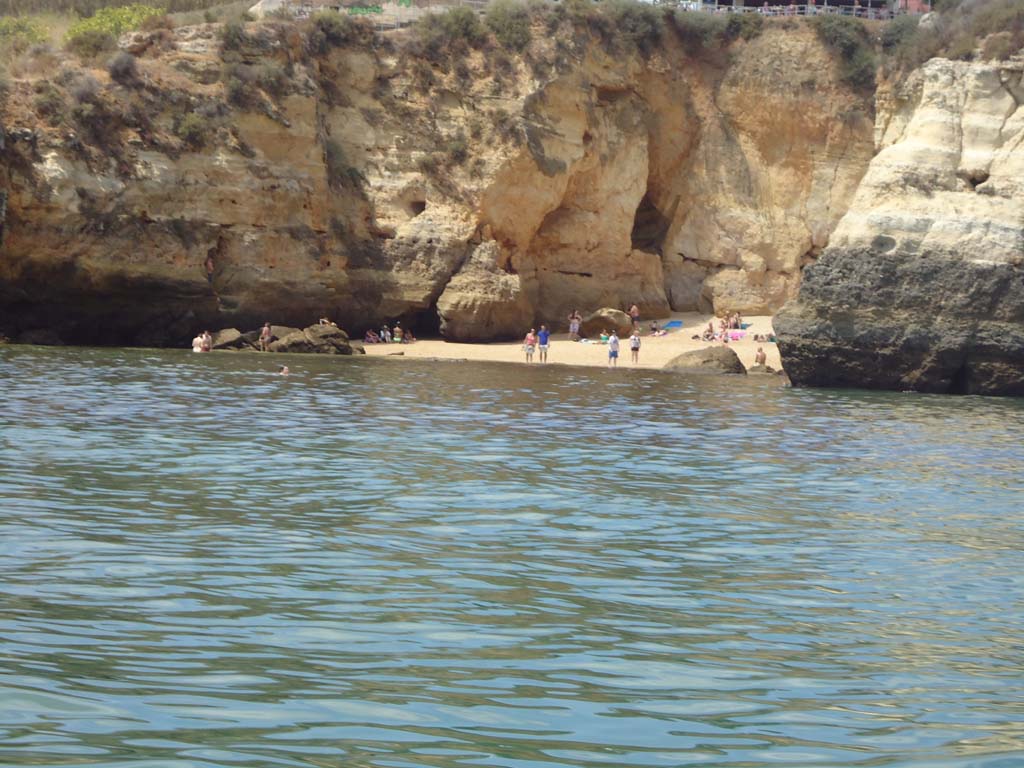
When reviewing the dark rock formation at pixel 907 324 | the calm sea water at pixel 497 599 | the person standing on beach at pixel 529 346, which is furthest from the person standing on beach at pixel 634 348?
the calm sea water at pixel 497 599

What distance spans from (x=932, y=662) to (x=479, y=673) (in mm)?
2452

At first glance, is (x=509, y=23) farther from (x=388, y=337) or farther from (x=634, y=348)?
(x=634, y=348)

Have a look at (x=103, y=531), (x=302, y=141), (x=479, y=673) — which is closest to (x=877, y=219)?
(x=302, y=141)

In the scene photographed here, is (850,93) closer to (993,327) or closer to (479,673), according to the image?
(993,327)

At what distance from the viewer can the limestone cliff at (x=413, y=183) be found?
35.3 metres

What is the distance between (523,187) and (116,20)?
47.6ft

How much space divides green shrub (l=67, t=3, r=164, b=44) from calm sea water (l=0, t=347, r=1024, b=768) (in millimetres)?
27188

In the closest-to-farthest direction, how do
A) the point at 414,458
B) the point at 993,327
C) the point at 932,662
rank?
the point at 932,662 < the point at 414,458 < the point at 993,327

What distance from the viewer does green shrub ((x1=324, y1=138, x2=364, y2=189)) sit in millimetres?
39719

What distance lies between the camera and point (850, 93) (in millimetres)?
43406

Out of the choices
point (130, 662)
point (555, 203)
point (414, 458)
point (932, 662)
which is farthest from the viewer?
point (555, 203)

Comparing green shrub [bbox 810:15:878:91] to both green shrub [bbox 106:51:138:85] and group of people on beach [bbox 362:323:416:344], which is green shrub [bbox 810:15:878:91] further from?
green shrub [bbox 106:51:138:85]

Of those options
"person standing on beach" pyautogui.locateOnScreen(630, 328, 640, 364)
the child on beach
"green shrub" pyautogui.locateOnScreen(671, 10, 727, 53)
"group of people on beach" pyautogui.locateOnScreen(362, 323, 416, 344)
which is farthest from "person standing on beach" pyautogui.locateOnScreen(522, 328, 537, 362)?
"green shrub" pyautogui.locateOnScreen(671, 10, 727, 53)

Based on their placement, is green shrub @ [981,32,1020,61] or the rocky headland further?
green shrub @ [981,32,1020,61]
